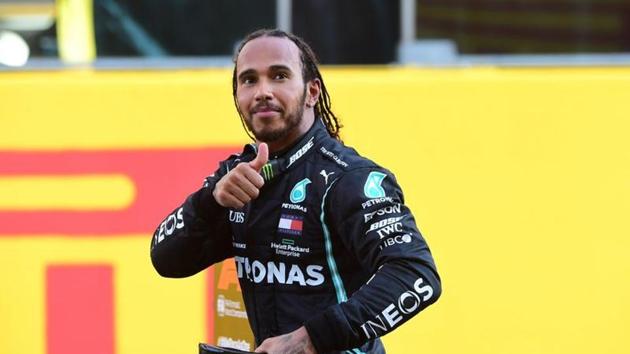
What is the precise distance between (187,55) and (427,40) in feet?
3.60

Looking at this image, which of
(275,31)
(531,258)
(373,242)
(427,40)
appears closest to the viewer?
(373,242)

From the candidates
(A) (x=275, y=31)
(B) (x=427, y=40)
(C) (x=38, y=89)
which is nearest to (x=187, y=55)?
(C) (x=38, y=89)

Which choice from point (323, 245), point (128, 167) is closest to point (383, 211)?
point (323, 245)

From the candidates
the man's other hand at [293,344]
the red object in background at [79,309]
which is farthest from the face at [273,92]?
the red object in background at [79,309]

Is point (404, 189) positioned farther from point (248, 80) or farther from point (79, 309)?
point (248, 80)

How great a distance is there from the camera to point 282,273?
116 inches

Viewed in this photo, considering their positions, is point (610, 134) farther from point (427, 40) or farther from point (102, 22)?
point (102, 22)

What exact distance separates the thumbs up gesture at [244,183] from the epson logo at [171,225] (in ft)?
0.85

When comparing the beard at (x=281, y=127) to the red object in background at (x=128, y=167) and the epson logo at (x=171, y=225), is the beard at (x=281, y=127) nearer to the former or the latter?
the epson logo at (x=171, y=225)

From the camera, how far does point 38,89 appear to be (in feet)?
17.5

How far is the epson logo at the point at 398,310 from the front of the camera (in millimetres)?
2795

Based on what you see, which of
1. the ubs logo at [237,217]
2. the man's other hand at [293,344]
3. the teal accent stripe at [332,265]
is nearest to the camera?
the man's other hand at [293,344]

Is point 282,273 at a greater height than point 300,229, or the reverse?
point 300,229

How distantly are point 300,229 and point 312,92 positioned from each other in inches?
15.6
